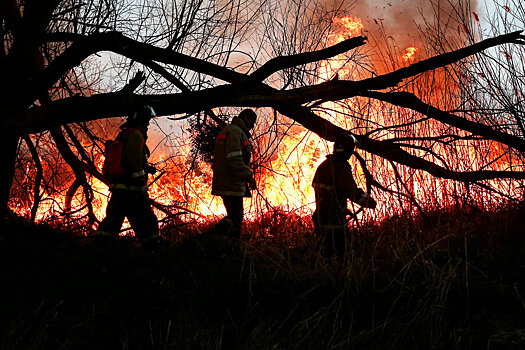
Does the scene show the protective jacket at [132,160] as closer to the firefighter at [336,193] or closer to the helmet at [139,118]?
the helmet at [139,118]

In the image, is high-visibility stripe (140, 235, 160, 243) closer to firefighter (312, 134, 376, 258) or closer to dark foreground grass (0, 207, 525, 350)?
dark foreground grass (0, 207, 525, 350)

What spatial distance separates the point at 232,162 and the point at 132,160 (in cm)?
121

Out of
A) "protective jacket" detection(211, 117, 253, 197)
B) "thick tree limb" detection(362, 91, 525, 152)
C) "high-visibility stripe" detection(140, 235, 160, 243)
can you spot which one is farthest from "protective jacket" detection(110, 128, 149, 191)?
"thick tree limb" detection(362, 91, 525, 152)

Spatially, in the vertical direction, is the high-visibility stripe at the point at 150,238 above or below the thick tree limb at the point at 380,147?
below

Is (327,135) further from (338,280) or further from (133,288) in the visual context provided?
(133,288)

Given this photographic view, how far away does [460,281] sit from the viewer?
3234 millimetres

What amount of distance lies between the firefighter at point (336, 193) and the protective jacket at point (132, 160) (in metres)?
1.67

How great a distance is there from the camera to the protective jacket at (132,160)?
5027mm

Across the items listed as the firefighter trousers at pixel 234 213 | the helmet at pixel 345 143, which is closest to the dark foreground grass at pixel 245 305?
the helmet at pixel 345 143

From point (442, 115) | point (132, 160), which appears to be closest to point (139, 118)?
point (132, 160)

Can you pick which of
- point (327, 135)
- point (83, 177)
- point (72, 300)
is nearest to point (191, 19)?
point (327, 135)

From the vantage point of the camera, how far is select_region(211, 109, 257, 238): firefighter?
5.81m

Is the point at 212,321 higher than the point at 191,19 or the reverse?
the reverse

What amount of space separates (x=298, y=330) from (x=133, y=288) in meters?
1.20
